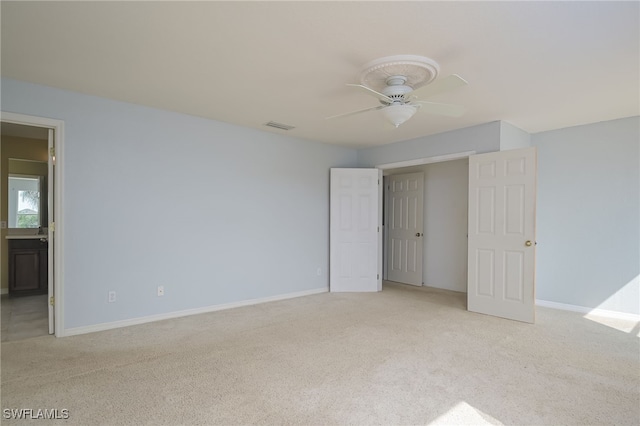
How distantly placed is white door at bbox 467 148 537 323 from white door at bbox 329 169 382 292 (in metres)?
1.68

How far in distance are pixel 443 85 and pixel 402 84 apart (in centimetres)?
44

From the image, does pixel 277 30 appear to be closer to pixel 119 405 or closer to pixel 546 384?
pixel 119 405

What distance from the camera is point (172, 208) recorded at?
4176 mm

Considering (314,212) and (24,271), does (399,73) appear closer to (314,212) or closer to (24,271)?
(314,212)

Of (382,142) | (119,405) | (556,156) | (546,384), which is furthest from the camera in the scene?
(382,142)

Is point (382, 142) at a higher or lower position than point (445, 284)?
higher

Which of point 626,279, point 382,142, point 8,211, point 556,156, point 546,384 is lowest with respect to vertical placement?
point 546,384

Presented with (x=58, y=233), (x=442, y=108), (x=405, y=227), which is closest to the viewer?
(x=442, y=108)

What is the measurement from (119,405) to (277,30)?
8.69ft

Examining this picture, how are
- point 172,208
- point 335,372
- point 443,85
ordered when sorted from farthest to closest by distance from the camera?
point 172,208 → point 335,372 → point 443,85

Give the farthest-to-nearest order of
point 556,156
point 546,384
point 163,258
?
1. point 556,156
2. point 163,258
3. point 546,384

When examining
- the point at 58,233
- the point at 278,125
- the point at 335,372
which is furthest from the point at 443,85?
the point at 58,233

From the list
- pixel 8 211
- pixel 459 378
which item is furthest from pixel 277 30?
pixel 8 211

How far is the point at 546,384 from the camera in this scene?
2551 millimetres
